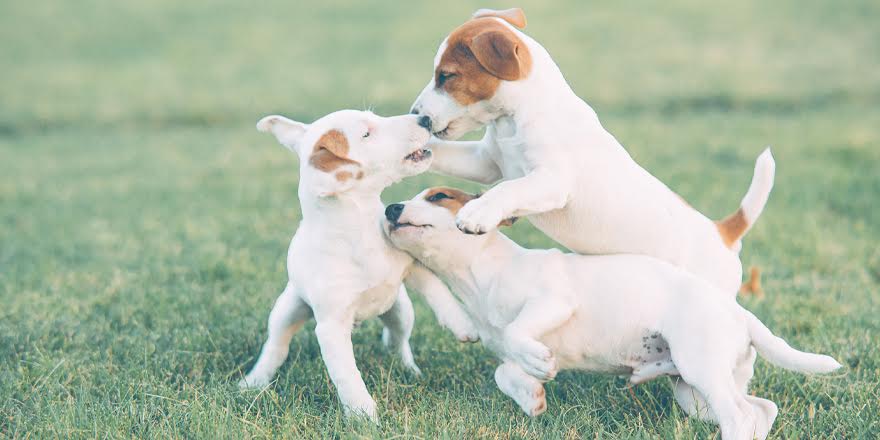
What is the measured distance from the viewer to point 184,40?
60.5 feet

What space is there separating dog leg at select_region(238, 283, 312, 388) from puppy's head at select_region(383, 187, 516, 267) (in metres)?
0.62

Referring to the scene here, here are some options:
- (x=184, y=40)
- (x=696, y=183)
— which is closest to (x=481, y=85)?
(x=696, y=183)

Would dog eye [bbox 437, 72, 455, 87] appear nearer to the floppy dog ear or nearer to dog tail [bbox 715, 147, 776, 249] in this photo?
the floppy dog ear

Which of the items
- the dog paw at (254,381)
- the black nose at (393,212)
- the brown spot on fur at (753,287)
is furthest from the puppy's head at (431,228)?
the brown spot on fur at (753,287)

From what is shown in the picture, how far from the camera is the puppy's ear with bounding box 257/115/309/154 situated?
4344 millimetres

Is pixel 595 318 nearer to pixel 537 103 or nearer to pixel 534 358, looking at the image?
pixel 534 358

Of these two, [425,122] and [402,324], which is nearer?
[425,122]

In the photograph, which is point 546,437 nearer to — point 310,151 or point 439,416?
point 439,416

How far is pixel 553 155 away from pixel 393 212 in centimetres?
74

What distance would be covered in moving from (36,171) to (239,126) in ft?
10.6

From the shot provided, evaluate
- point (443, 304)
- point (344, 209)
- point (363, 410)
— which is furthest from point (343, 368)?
point (344, 209)

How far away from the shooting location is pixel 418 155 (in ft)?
13.7

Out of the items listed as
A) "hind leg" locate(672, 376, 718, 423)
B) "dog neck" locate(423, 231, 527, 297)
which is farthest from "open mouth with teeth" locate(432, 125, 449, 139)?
"hind leg" locate(672, 376, 718, 423)

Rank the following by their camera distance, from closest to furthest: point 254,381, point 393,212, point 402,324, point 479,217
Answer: point 479,217 → point 393,212 → point 254,381 → point 402,324
